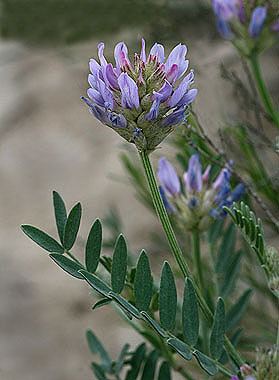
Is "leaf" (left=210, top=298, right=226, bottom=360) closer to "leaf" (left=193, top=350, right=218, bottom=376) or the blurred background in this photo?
"leaf" (left=193, top=350, right=218, bottom=376)

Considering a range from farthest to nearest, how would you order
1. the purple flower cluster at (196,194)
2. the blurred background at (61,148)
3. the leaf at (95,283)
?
the blurred background at (61,148), the purple flower cluster at (196,194), the leaf at (95,283)

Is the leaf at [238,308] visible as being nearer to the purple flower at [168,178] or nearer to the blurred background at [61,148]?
the purple flower at [168,178]

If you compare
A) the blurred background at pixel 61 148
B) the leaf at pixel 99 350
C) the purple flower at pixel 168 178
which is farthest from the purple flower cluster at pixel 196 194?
the blurred background at pixel 61 148

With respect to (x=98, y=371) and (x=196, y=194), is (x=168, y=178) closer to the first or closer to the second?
(x=196, y=194)

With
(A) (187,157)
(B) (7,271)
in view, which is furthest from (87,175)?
(A) (187,157)

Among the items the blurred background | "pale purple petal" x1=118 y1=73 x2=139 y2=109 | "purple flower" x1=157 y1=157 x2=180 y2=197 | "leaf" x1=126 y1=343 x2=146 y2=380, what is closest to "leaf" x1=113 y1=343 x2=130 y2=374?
"leaf" x1=126 y1=343 x2=146 y2=380
